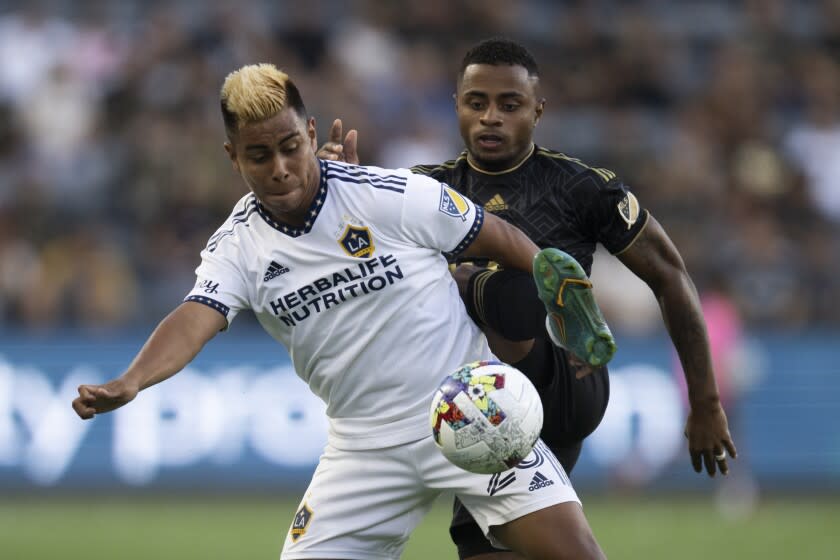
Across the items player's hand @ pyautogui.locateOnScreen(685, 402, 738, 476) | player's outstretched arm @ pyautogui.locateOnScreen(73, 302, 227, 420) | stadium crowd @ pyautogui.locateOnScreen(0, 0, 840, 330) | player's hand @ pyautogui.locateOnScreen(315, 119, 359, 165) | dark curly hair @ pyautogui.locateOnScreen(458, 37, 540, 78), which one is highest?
stadium crowd @ pyautogui.locateOnScreen(0, 0, 840, 330)

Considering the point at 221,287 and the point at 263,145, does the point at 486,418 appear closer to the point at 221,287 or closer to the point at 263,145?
the point at 221,287

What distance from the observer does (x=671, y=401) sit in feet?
44.8

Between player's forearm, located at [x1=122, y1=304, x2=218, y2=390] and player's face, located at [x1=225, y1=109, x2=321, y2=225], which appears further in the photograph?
player's face, located at [x1=225, y1=109, x2=321, y2=225]

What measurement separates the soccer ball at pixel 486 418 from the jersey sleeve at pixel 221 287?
818mm

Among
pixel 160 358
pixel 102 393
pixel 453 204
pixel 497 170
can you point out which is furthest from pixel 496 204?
pixel 102 393

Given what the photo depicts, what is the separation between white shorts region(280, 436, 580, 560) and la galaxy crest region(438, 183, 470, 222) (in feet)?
2.75

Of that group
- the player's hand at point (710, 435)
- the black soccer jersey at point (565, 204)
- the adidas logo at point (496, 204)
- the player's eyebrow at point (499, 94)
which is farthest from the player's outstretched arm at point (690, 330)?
the player's eyebrow at point (499, 94)

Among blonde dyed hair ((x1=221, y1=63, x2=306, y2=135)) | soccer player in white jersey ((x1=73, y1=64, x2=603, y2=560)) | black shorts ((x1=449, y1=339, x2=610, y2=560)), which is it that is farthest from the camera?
black shorts ((x1=449, y1=339, x2=610, y2=560))

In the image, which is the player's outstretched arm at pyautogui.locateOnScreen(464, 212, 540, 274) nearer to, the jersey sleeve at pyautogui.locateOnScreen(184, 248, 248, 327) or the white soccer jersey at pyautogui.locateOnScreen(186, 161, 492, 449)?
the white soccer jersey at pyautogui.locateOnScreen(186, 161, 492, 449)

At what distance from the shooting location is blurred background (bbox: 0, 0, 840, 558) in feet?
43.2

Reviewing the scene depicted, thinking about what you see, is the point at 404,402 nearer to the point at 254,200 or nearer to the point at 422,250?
the point at 422,250

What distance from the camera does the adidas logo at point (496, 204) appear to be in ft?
18.9

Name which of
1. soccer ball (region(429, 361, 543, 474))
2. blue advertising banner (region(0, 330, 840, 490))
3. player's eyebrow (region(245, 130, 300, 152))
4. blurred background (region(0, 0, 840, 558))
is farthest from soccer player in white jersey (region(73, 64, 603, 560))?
blue advertising banner (region(0, 330, 840, 490))

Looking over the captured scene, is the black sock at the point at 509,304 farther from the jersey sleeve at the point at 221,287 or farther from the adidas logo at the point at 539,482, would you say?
the jersey sleeve at the point at 221,287
